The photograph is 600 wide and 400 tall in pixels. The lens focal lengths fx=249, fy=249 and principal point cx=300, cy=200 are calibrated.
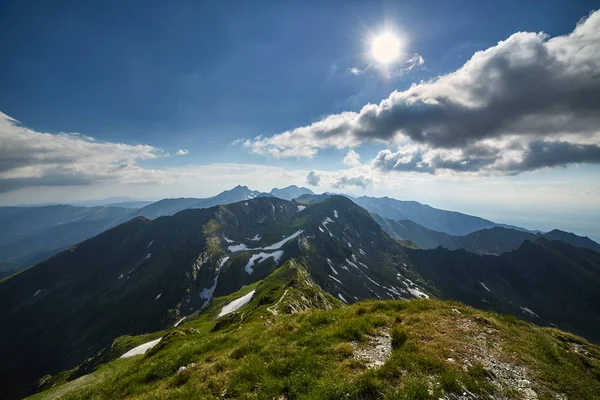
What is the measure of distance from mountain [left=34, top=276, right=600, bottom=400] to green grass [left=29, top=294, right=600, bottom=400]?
0.15 ft

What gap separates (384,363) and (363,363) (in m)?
0.94

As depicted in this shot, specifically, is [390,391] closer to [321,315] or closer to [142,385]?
[321,315]

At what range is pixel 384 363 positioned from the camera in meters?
10.9

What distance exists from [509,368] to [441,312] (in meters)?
5.55

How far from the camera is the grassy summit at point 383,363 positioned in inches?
376

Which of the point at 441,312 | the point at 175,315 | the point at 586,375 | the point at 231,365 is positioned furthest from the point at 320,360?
the point at 175,315

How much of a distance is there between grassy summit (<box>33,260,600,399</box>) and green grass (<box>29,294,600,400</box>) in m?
0.05

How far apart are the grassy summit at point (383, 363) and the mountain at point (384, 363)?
4cm

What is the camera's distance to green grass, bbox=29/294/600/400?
31.4 ft

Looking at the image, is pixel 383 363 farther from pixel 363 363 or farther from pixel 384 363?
pixel 363 363

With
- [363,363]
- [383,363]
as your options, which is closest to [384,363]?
[383,363]

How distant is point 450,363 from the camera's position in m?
10.6

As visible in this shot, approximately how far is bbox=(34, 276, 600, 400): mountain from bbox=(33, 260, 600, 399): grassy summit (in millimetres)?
44

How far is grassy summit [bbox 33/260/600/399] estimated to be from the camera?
9.55 meters
